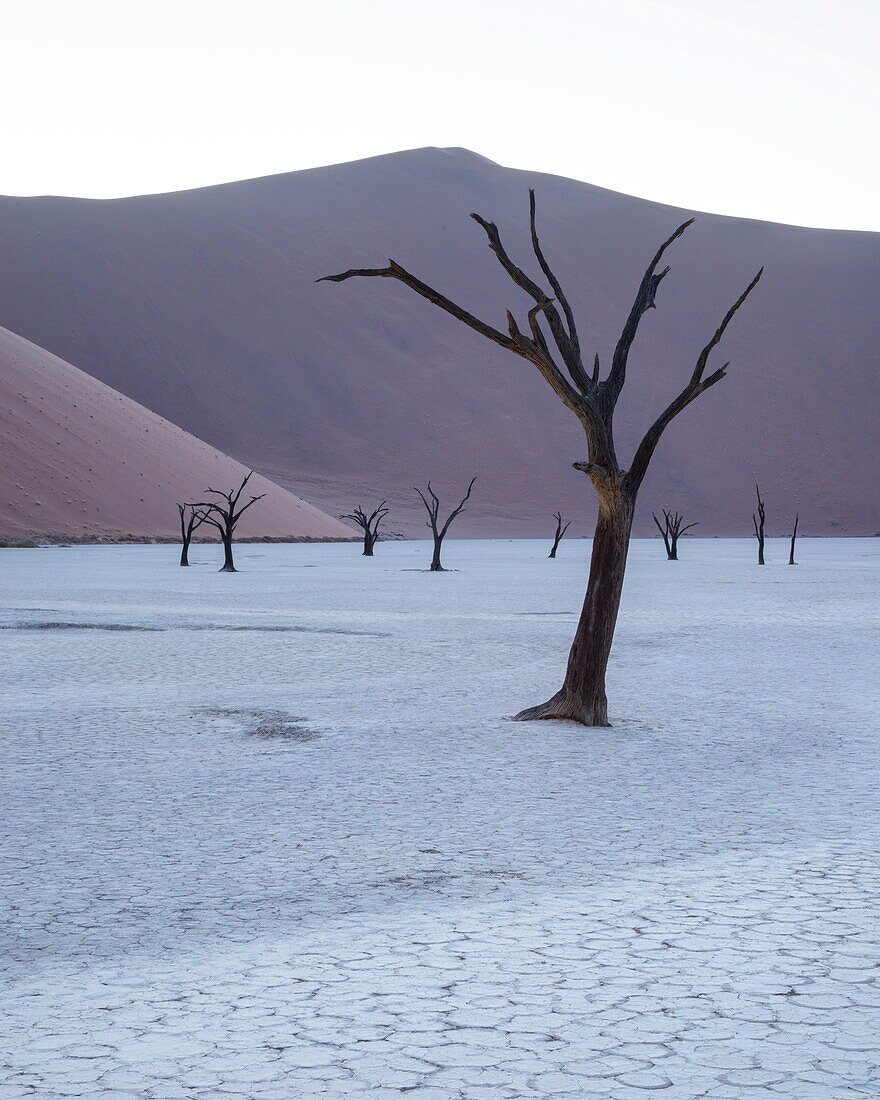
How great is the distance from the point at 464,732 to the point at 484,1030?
6122mm

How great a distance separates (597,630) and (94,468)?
209 ft

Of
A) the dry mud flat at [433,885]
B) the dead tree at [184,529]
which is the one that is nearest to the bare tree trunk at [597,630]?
the dry mud flat at [433,885]

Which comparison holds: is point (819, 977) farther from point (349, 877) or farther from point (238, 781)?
point (238, 781)

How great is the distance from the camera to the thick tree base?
10680 mm

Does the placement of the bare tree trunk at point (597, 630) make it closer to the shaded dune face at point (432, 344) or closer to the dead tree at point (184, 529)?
the dead tree at point (184, 529)

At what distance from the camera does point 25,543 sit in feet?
Result: 202

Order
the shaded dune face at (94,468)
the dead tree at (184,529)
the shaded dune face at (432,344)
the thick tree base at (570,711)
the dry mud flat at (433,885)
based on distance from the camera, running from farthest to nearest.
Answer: the shaded dune face at (432,344) → the shaded dune face at (94,468) → the dead tree at (184,529) → the thick tree base at (570,711) → the dry mud flat at (433,885)

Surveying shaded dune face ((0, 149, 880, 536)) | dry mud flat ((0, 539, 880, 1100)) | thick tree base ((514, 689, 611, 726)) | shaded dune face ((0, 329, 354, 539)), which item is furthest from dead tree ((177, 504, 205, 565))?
shaded dune face ((0, 149, 880, 536))

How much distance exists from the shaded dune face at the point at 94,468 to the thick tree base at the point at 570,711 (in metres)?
56.2

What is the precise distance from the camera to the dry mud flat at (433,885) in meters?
3.85

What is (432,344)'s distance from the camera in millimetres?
127500

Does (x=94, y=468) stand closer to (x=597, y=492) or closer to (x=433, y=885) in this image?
(x=597, y=492)

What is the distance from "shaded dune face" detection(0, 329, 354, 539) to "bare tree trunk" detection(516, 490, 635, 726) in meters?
56.2

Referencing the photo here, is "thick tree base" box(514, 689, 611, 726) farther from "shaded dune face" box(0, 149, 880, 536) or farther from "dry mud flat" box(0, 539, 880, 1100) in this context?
"shaded dune face" box(0, 149, 880, 536)
